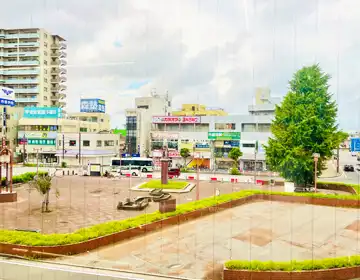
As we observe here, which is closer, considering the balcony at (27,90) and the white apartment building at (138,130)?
the white apartment building at (138,130)

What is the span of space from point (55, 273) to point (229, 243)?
489cm

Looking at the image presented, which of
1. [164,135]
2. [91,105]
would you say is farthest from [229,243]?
[91,105]

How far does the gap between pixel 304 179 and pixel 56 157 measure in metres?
31.7

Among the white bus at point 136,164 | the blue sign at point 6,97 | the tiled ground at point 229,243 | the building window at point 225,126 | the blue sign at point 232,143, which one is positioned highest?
the blue sign at point 6,97

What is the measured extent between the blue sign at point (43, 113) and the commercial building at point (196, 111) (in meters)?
18.3

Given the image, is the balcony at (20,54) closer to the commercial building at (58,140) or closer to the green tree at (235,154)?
the commercial building at (58,140)

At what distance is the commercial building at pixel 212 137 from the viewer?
39.0 meters

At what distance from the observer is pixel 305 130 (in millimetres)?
20812

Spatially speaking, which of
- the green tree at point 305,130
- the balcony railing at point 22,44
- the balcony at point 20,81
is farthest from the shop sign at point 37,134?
the green tree at point 305,130

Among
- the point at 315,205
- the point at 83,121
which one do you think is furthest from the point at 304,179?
the point at 83,121

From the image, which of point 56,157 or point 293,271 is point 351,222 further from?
point 56,157

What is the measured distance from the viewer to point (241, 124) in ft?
133

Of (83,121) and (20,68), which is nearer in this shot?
(83,121)

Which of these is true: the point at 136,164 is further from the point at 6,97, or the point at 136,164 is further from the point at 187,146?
the point at 6,97
